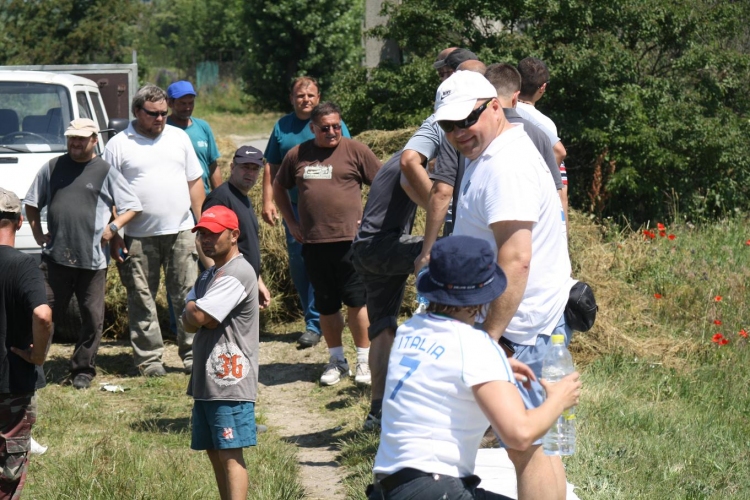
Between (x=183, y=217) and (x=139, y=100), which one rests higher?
(x=139, y=100)

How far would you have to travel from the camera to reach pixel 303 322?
30.5 ft

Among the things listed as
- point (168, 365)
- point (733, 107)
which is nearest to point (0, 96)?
point (168, 365)

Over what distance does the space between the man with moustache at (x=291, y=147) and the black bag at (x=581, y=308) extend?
3.92m

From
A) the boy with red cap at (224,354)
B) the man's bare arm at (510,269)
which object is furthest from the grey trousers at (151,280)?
the man's bare arm at (510,269)

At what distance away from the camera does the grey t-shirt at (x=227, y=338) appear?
14.9 feet

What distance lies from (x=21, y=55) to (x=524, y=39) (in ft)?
63.3

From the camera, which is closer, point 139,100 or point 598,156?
point 139,100

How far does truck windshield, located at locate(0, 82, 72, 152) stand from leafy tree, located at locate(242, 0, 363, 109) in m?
22.8

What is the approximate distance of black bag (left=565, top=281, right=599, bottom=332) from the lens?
3.95 m

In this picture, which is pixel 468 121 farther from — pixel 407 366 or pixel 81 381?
pixel 81 381

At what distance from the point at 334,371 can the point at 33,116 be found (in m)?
3.96

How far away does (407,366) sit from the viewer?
9.85 ft

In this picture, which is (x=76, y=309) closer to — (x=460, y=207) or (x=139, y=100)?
(x=139, y=100)

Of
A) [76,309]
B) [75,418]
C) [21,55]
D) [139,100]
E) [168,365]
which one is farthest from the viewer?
[21,55]
